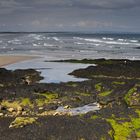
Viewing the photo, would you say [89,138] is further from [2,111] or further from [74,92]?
[74,92]

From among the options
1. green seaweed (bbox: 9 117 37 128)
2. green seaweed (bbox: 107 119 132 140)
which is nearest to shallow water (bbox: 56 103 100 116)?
green seaweed (bbox: 9 117 37 128)

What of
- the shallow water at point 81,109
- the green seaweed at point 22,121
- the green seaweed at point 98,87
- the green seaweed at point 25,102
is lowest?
the shallow water at point 81,109

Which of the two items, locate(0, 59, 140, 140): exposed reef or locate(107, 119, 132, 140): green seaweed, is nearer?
locate(107, 119, 132, 140): green seaweed

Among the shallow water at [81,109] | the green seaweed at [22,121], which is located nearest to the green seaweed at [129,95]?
the shallow water at [81,109]

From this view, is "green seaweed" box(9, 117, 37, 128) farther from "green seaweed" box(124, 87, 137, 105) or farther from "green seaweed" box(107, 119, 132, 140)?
"green seaweed" box(124, 87, 137, 105)

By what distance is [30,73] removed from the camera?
49719mm

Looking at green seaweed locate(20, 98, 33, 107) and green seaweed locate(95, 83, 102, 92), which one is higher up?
green seaweed locate(20, 98, 33, 107)

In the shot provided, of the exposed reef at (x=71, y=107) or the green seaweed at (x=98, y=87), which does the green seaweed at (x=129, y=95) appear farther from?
the green seaweed at (x=98, y=87)

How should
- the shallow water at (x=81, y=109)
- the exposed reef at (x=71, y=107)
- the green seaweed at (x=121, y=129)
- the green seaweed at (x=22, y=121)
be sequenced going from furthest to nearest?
1. the shallow water at (x=81, y=109)
2. the green seaweed at (x=22, y=121)
3. the exposed reef at (x=71, y=107)
4. the green seaweed at (x=121, y=129)

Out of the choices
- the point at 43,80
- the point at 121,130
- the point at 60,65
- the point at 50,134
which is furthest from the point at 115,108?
the point at 60,65

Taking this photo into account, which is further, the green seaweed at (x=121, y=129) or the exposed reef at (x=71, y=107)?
the exposed reef at (x=71, y=107)

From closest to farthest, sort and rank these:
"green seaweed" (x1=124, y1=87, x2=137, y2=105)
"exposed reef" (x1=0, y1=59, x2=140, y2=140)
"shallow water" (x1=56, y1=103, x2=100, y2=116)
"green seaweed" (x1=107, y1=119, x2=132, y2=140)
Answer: "green seaweed" (x1=107, y1=119, x2=132, y2=140), "exposed reef" (x1=0, y1=59, x2=140, y2=140), "shallow water" (x1=56, y1=103, x2=100, y2=116), "green seaweed" (x1=124, y1=87, x2=137, y2=105)

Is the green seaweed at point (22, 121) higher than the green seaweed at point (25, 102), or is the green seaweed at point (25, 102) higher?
the green seaweed at point (22, 121)

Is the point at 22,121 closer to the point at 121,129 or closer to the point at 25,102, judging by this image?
the point at 121,129
